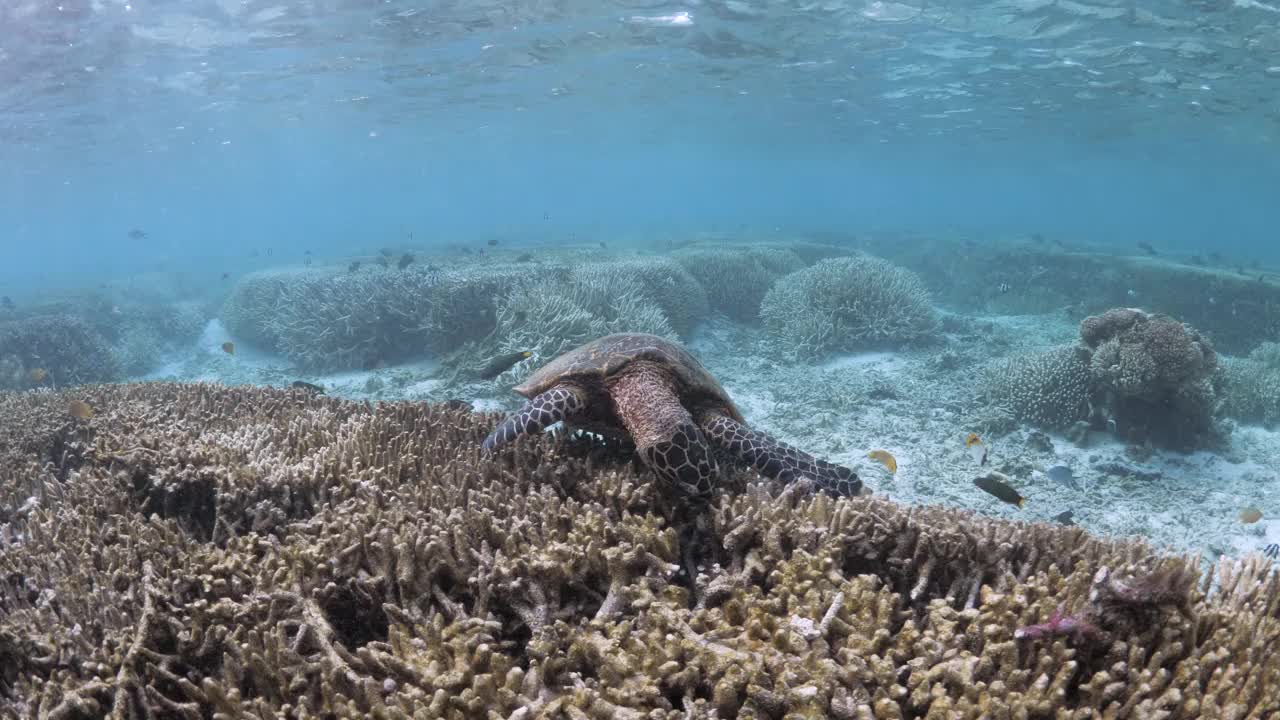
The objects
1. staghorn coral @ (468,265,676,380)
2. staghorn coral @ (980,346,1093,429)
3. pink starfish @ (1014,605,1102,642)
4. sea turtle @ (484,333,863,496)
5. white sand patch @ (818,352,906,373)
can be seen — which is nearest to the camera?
pink starfish @ (1014,605,1102,642)

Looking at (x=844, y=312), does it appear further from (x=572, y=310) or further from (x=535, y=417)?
(x=535, y=417)

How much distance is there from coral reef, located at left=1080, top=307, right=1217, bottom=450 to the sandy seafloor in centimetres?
44

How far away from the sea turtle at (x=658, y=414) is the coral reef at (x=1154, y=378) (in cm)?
902

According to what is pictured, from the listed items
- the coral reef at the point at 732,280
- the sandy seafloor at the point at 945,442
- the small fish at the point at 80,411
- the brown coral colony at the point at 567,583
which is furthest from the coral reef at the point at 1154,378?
the small fish at the point at 80,411

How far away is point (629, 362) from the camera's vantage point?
470 centimetres

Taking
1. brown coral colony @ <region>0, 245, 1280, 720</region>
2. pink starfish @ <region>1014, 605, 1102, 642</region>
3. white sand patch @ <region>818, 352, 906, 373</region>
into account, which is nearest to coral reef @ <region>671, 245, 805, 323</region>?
white sand patch @ <region>818, 352, 906, 373</region>

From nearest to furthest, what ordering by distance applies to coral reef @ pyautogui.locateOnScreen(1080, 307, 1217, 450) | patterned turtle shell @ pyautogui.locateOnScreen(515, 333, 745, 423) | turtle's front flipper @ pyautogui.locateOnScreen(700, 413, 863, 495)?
turtle's front flipper @ pyautogui.locateOnScreen(700, 413, 863, 495) < patterned turtle shell @ pyautogui.locateOnScreen(515, 333, 745, 423) < coral reef @ pyautogui.locateOnScreen(1080, 307, 1217, 450)

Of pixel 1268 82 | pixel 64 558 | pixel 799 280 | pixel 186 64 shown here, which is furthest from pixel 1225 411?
pixel 186 64

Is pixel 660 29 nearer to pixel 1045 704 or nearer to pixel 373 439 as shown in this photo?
pixel 373 439

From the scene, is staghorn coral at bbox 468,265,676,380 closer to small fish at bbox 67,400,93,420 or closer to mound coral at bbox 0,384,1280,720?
small fish at bbox 67,400,93,420

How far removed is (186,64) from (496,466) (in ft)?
107

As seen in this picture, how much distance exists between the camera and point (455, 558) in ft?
9.67

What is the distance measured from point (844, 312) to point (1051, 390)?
590 centimetres

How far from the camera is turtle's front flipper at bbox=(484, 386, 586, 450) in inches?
167
